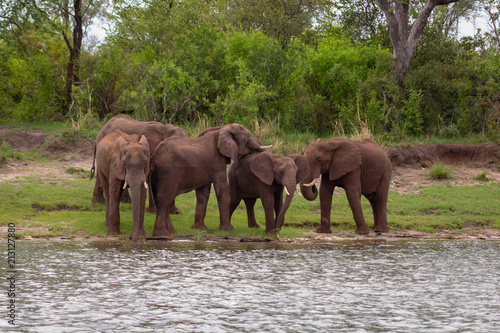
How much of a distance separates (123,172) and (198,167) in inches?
73.3

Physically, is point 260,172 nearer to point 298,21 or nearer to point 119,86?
point 119,86

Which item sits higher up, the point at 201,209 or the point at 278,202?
the point at 278,202

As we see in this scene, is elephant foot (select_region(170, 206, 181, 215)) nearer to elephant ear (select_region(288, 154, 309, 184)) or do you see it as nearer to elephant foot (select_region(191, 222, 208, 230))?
elephant foot (select_region(191, 222, 208, 230))

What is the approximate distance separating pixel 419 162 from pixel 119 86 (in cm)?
1321

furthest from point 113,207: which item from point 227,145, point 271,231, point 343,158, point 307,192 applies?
point 343,158

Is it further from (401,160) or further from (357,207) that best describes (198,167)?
(401,160)

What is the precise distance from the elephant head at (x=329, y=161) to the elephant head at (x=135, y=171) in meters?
4.17

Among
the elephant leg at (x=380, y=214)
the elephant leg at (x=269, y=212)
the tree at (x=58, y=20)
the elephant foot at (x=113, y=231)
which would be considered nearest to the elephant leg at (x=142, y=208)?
the elephant foot at (x=113, y=231)

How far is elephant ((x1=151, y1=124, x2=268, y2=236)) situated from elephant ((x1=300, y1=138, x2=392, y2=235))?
1.50 metres

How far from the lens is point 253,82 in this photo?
2738 centimetres

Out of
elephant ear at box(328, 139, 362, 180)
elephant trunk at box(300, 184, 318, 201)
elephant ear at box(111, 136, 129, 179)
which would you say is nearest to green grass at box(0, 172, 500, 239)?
elephant trunk at box(300, 184, 318, 201)

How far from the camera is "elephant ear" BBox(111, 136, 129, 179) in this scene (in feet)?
47.4

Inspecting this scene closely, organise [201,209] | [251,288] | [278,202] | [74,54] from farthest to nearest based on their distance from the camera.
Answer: [74,54] < [278,202] < [201,209] < [251,288]

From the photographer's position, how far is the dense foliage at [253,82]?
27.2 metres
